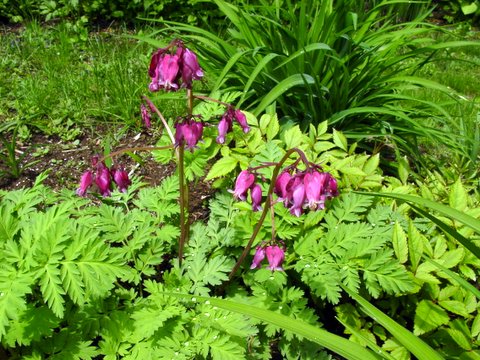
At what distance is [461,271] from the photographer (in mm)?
1986

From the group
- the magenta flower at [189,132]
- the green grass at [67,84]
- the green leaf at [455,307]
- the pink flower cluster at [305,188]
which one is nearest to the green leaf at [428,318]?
the green leaf at [455,307]

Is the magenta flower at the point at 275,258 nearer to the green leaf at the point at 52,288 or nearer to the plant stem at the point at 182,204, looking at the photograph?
the plant stem at the point at 182,204

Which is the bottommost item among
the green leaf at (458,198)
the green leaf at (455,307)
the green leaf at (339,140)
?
the green leaf at (455,307)

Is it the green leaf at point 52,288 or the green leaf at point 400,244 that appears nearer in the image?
the green leaf at point 52,288

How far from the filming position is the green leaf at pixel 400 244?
189 cm

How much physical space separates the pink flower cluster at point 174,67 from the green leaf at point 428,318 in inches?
50.2

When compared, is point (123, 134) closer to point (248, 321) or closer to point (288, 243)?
point (288, 243)

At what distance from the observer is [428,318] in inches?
72.3

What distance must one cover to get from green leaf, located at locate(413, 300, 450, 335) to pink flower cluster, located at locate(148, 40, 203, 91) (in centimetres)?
127

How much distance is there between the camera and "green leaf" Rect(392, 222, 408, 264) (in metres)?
1.89

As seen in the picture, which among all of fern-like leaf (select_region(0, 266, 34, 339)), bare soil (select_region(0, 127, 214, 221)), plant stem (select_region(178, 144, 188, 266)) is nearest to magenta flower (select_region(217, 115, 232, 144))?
plant stem (select_region(178, 144, 188, 266))

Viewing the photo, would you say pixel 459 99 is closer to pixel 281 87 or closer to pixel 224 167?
pixel 281 87

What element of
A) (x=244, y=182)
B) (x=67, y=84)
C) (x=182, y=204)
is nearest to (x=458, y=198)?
(x=244, y=182)

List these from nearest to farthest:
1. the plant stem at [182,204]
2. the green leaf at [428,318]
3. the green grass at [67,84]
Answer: the plant stem at [182,204] < the green leaf at [428,318] < the green grass at [67,84]
